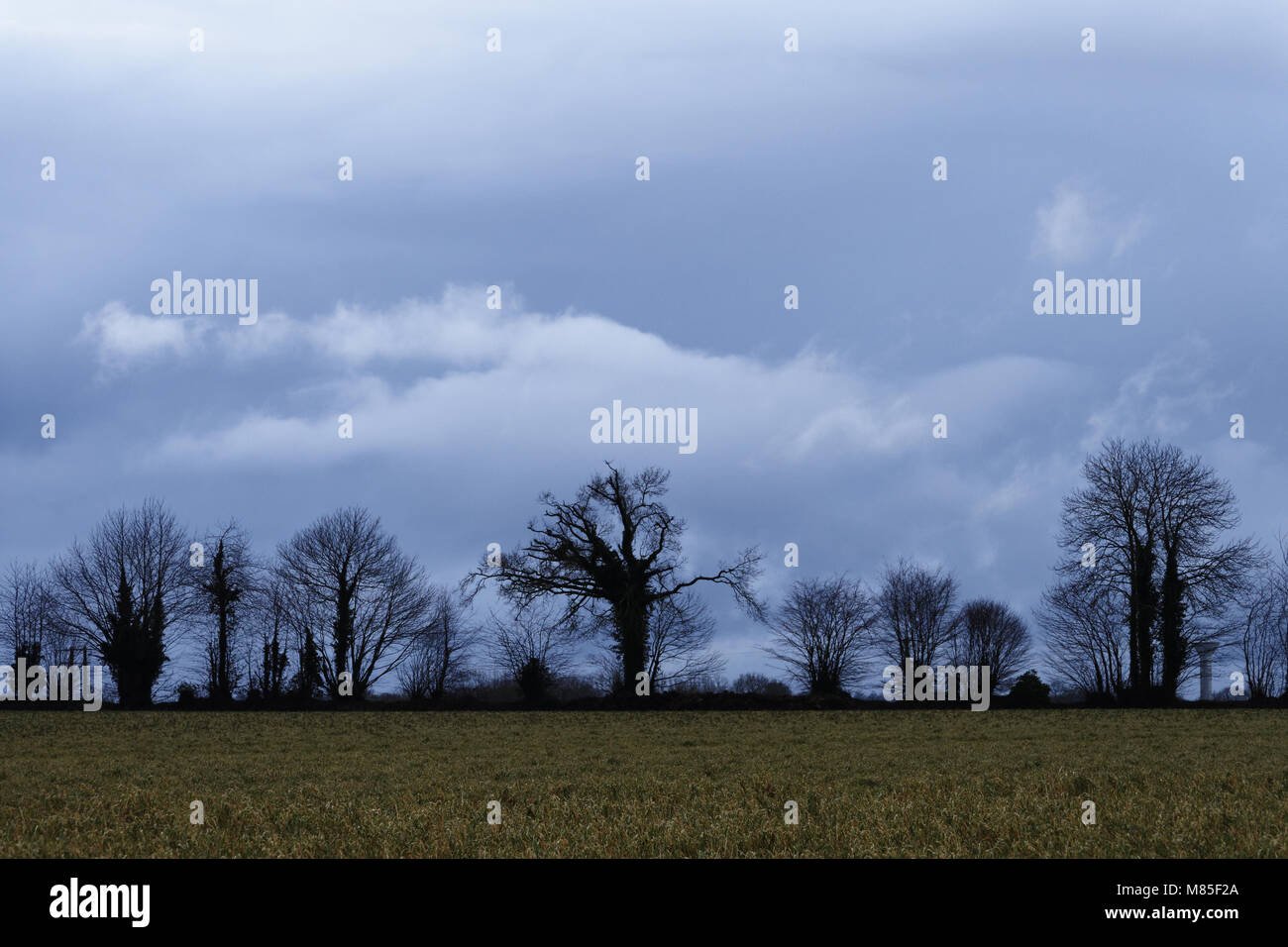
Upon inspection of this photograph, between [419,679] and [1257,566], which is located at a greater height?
[1257,566]

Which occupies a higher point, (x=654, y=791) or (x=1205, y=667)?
(x=654, y=791)

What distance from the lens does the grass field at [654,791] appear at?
35.2ft

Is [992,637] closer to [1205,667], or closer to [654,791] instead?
[1205,667]

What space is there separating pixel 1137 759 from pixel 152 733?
83.1 feet

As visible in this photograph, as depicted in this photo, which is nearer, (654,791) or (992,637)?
(654,791)

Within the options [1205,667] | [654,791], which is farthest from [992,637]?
[654,791]

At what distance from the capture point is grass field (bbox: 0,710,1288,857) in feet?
35.2

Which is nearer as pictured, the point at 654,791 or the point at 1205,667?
the point at 654,791

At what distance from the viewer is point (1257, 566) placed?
172ft

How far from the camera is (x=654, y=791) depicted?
15.2 meters
